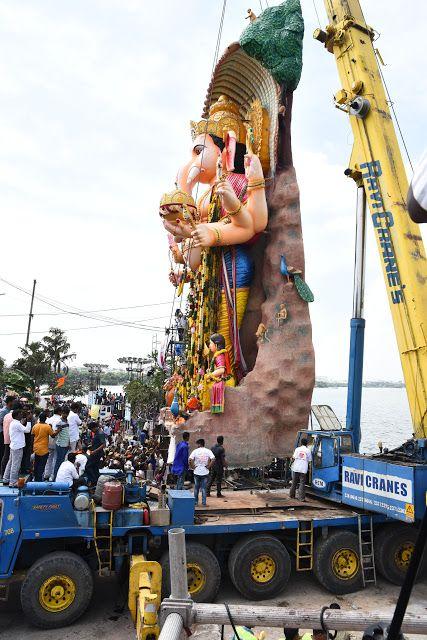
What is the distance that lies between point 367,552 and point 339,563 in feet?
1.89

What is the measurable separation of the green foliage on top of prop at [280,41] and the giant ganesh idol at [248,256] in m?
0.04

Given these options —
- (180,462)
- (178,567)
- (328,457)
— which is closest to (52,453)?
(180,462)

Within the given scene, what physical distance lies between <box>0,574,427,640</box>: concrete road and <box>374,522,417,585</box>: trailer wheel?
9.7 inches

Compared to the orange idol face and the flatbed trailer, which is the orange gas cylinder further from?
the orange idol face

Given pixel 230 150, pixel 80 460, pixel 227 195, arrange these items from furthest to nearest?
pixel 230 150 → pixel 227 195 → pixel 80 460

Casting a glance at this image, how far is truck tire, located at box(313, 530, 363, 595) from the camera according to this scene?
335 inches

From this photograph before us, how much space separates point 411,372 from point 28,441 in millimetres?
7347

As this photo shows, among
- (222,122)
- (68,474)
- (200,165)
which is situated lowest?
(68,474)

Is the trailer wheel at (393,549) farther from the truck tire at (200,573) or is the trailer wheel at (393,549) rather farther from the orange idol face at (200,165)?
the orange idol face at (200,165)

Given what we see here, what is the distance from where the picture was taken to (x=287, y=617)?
134 inches

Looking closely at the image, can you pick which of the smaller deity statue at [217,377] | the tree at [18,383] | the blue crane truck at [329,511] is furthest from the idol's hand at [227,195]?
the tree at [18,383]

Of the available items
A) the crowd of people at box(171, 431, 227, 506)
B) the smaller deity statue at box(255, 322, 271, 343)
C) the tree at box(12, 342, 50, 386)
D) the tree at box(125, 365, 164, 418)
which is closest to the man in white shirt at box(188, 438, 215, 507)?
the crowd of people at box(171, 431, 227, 506)

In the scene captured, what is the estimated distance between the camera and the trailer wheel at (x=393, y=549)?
8852 millimetres

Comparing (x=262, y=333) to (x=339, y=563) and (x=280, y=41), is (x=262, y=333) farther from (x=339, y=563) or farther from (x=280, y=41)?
(x=280, y=41)
